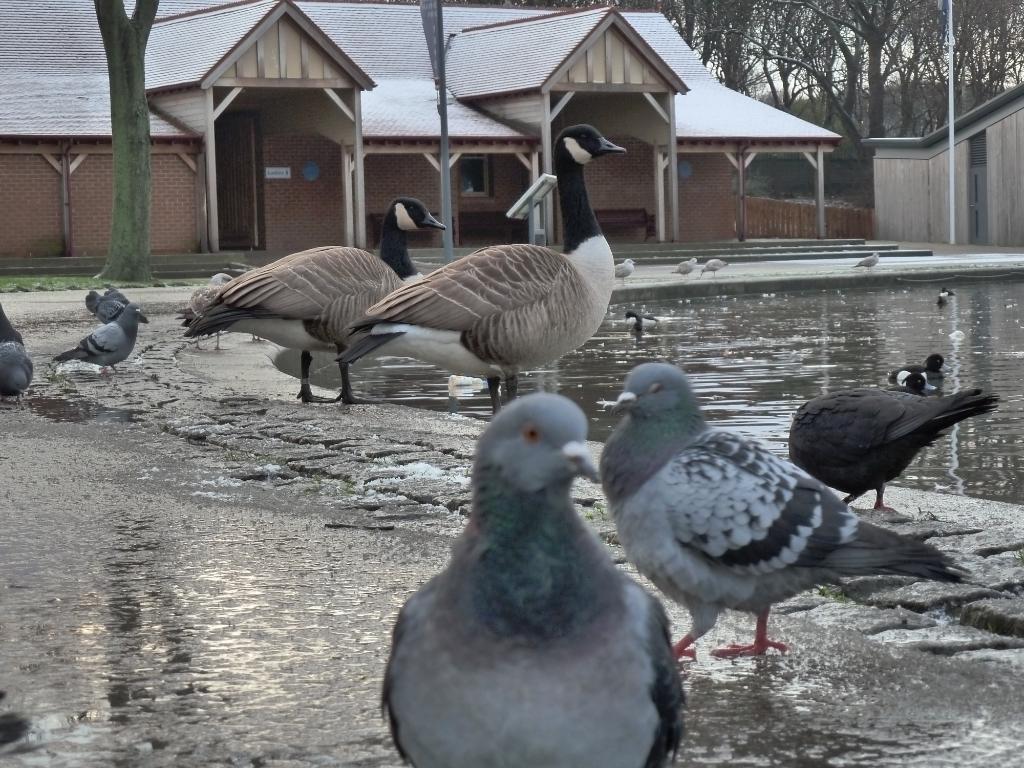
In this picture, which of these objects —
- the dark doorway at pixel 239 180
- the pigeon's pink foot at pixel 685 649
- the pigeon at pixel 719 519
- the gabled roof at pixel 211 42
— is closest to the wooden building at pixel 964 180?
the gabled roof at pixel 211 42

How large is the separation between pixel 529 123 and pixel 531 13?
10.4 meters

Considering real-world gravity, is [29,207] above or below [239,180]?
below

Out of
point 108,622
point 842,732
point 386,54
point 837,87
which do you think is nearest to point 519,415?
point 842,732

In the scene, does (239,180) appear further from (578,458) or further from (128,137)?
(578,458)

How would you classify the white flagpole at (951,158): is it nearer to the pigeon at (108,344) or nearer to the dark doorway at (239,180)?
the dark doorway at (239,180)

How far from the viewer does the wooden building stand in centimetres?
4291

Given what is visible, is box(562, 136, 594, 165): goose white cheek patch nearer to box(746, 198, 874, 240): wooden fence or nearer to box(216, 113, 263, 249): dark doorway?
box(216, 113, 263, 249): dark doorway

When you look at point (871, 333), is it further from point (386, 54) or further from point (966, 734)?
point (386, 54)

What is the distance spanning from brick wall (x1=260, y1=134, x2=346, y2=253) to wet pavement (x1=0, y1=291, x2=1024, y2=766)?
32968 mm

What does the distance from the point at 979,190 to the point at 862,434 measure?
4049 centimetres

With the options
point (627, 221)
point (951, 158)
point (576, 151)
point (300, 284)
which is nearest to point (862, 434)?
point (576, 151)

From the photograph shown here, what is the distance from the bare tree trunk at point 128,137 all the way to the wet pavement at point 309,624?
72.8 ft

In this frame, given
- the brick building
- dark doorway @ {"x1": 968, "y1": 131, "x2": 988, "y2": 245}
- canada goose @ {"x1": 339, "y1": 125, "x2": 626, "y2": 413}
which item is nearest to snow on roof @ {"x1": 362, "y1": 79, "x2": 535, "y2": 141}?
the brick building

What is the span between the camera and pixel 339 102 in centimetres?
3822
